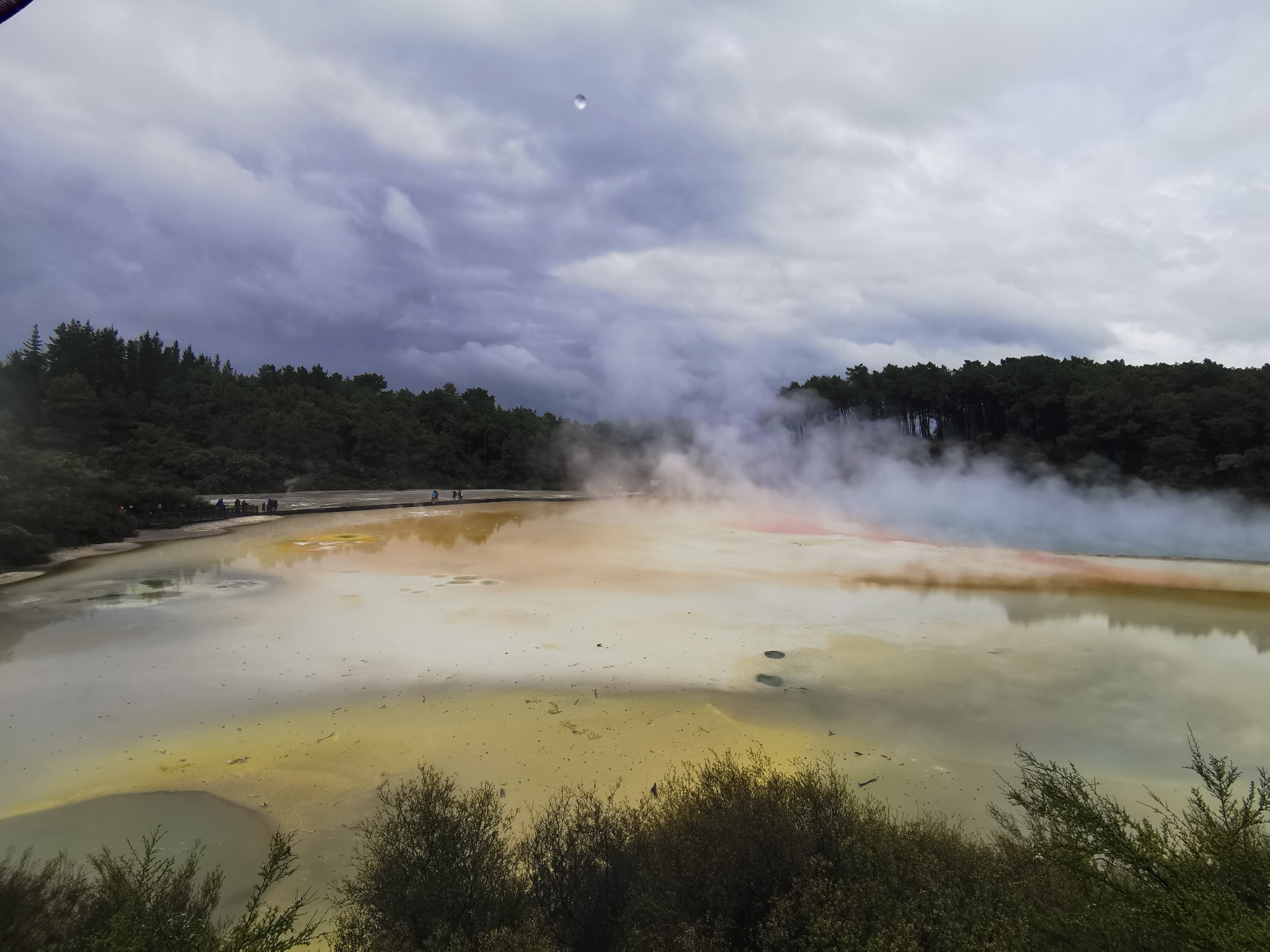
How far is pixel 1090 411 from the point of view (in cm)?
3862

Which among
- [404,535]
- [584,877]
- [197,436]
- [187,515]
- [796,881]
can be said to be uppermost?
[197,436]

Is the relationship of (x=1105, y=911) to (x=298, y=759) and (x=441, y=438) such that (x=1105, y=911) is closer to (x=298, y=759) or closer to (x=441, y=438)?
(x=298, y=759)

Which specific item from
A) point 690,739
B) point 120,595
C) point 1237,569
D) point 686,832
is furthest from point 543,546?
point 1237,569

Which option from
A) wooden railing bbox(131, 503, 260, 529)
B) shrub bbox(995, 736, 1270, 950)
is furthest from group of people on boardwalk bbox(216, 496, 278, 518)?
shrub bbox(995, 736, 1270, 950)

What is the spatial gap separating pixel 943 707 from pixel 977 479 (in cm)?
3520

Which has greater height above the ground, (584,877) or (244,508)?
(244,508)

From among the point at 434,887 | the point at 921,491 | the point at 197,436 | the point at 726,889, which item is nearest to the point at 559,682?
the point at 434,887

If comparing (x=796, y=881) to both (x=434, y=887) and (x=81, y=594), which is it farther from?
(x=81, y=594)

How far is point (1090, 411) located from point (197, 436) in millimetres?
63765

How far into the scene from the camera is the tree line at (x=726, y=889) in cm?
371

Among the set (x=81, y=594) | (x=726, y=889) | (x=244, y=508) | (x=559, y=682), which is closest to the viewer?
(x=726, y=889)

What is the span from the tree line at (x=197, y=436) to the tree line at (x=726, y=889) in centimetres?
2249

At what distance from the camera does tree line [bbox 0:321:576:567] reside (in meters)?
24.0

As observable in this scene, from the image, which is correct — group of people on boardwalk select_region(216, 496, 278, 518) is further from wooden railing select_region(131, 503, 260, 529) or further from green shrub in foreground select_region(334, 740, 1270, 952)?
green shrub in foreground select_region(334, 740, 1270, 952)
